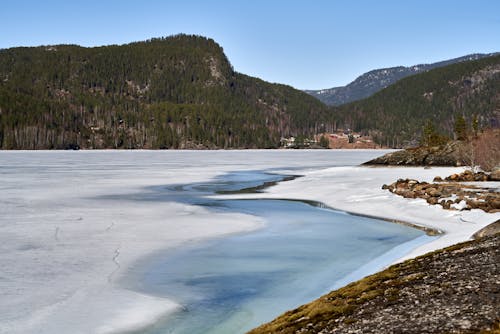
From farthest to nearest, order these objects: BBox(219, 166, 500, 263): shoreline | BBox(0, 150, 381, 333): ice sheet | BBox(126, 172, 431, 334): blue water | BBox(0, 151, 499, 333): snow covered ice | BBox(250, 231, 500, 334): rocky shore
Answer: BBox(219, 166, 500, 263): shoreline < BBox(126, 172, 431, 334): blue water < BBox(0, 151, 499, 333): snow covered ice < BBox(0, 150, 381, 333): ice sheet < BBox(250, 231, 500, 334): rocky shore

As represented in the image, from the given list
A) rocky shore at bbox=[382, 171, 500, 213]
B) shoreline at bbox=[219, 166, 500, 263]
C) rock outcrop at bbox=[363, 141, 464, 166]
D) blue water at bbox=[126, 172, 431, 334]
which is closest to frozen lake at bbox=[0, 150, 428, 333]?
blue water at bbox=[126, 172, 431, 334]

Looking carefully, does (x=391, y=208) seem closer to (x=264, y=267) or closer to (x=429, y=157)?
(x=264, y=267)

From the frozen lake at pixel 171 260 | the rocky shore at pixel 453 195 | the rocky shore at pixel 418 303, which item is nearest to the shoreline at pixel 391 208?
the rocky shore at pixel 453 195

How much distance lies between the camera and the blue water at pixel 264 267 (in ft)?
36.4

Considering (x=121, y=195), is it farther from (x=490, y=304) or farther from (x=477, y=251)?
(x=490, y=304)

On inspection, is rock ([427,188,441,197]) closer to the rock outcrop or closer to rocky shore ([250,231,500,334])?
rocky shore ([250,231,500,334])

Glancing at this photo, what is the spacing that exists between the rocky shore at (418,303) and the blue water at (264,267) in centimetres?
172

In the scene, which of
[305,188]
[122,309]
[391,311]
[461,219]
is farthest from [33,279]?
[305,188]

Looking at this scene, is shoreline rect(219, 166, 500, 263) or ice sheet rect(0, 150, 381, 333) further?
shoreline rect(219, 166, 500, 263)

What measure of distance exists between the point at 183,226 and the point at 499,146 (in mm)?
44539

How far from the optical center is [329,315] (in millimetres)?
8852

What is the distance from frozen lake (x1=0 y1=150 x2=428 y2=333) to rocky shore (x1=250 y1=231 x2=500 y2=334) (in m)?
1.86

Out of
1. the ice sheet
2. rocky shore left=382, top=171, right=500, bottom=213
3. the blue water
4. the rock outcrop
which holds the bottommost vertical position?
the blue water

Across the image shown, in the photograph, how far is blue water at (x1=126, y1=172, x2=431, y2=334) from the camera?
11.1 m
